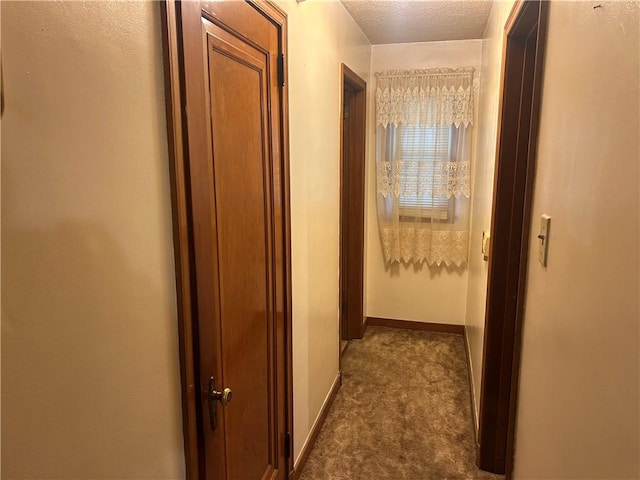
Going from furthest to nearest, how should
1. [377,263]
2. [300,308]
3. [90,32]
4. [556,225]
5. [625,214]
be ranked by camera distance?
[377,263]
[300,308]
[556,225]
[90,32]
[625,214]

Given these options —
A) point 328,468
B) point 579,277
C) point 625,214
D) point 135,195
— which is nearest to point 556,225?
point 579,277

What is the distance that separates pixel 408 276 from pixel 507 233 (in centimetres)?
201

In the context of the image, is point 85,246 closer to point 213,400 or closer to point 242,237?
point 213,400

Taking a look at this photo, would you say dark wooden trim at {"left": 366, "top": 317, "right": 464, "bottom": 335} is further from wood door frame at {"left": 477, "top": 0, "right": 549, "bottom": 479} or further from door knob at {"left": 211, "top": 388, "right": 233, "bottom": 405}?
door knob at {"left": 211, "top": 388, "right": 233, "bottom": 405}

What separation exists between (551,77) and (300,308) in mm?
1409

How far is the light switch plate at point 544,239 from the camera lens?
3.61 feet

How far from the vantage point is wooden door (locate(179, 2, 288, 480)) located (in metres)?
1.11

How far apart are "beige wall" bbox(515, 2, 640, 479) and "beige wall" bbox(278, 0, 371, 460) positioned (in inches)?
40.7

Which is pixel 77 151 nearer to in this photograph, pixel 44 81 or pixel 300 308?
pixel 44 81

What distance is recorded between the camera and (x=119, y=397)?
0.89m

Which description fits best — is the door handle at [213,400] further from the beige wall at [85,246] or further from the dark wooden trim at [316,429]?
the dark wooden trim at [316,429]

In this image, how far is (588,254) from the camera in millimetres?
816

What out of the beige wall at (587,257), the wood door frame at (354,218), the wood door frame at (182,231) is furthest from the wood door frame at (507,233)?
the wood door frame at (354,218)

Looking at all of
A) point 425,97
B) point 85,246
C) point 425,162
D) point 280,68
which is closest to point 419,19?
point 425,97
